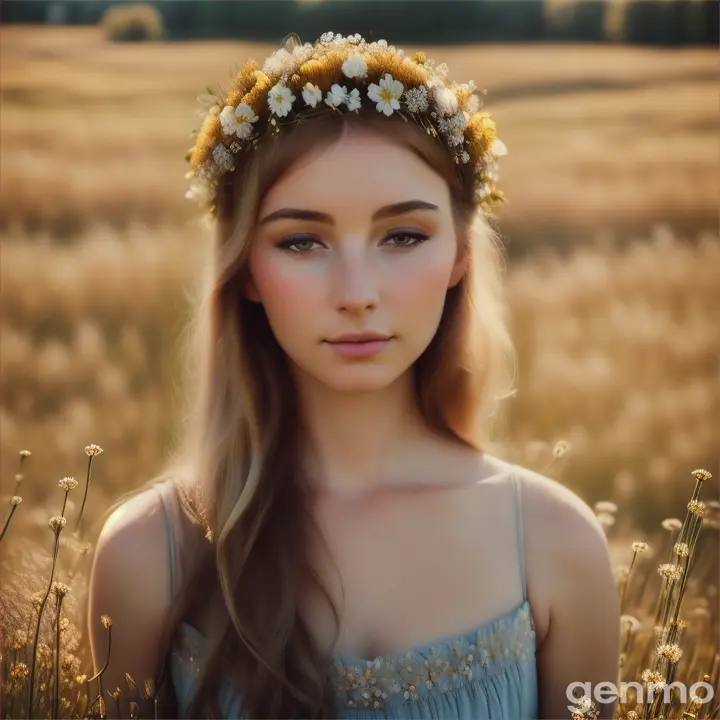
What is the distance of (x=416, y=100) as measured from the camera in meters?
2.40

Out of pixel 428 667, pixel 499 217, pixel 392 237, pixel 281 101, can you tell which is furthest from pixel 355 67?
pixel 499 217

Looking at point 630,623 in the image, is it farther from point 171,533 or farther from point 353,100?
point 353,100

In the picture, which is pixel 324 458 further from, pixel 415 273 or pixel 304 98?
pixel 304 98

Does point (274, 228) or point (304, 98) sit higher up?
point (304, 98)

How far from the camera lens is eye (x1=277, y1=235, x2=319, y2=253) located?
231 cm

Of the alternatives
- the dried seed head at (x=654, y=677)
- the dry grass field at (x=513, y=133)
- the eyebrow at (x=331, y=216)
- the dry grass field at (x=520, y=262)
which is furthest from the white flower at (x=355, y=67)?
the dry grass field at (x=513, y=133)

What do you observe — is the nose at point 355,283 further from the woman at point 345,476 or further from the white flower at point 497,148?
the white flower at point 497,148

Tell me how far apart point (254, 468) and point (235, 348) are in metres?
0.33

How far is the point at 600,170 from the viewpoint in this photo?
5312mm

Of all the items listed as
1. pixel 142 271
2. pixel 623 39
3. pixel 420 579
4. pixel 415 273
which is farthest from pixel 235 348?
pixel 623 39

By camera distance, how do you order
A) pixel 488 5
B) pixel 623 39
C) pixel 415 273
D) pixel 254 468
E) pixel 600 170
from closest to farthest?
pixel 415 273 → pixel 254 468 → pixel 488 5 → pixel 623 39 → pixel 600 170

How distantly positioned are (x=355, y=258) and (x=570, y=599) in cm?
106

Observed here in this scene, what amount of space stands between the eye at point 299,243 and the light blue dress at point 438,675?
2.40ft

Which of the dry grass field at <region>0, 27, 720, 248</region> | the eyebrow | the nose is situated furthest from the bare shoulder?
the dry grass field at <region>0, 27, 720, 248</region>
